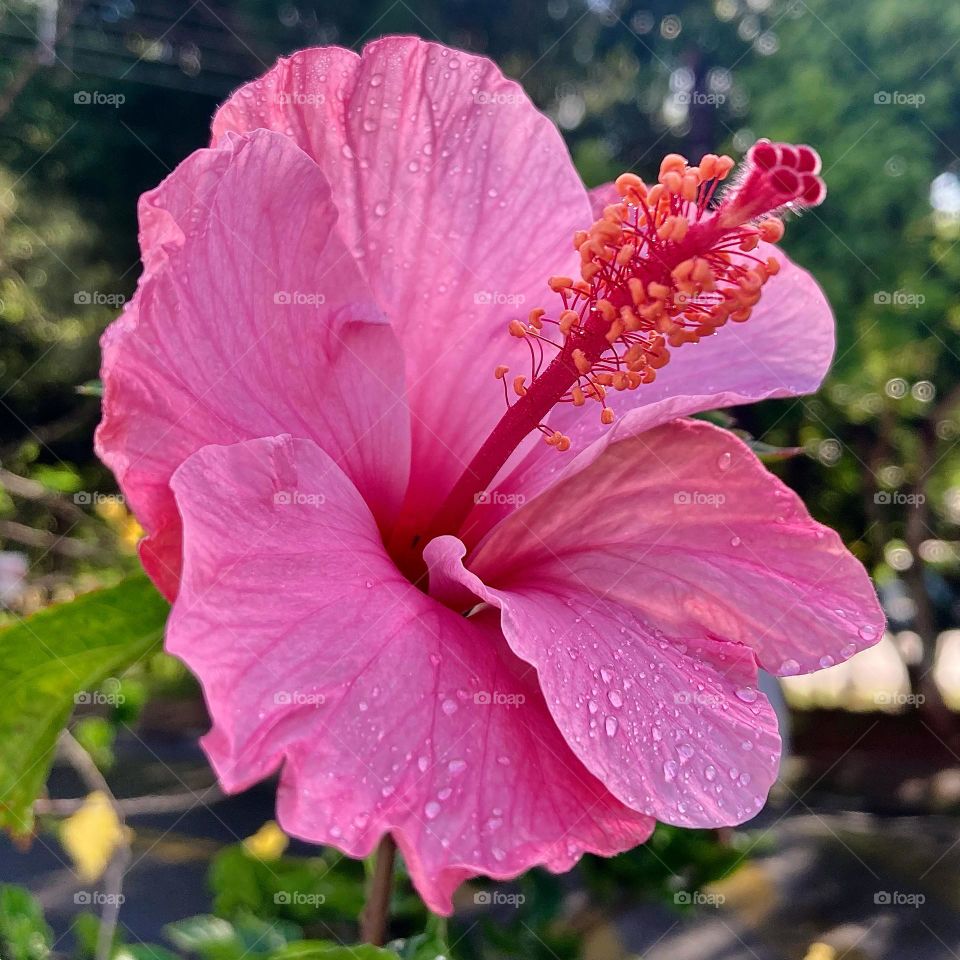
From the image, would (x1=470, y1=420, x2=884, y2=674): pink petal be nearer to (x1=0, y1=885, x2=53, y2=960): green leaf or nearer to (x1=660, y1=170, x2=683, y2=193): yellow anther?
(x1=660, y1=170, x2=683, y2=193): yellow anther

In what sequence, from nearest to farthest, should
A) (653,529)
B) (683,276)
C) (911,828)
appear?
(683,276), (653,529), (911,828)

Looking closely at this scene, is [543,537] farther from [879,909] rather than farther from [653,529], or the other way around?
[879,909]

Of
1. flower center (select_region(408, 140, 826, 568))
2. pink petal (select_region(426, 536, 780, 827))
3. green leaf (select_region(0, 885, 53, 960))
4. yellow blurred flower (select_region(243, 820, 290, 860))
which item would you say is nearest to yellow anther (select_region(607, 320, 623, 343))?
flower center (select_region(408, 140, 826, 568))

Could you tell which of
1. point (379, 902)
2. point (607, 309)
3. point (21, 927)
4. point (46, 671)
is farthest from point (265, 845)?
point (607, 309)

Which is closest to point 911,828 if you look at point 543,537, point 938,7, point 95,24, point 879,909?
point 879,909

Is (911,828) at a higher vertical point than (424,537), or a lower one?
lower

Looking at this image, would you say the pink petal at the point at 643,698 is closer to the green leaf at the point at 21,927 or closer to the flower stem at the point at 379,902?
the flower stem at the point at 379,902
